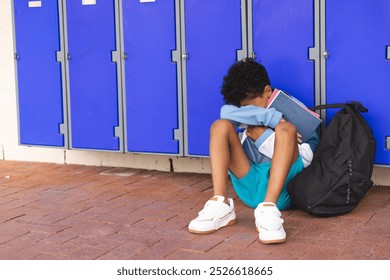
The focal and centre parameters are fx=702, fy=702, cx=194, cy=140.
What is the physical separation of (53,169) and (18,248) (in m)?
2.13

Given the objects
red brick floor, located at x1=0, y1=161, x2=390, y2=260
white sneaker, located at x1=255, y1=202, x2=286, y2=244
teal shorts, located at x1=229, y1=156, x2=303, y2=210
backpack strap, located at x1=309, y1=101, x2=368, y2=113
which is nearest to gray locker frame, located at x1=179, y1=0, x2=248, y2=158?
red brick floor, located at x1=0, y1=161, x2=390, y2=260

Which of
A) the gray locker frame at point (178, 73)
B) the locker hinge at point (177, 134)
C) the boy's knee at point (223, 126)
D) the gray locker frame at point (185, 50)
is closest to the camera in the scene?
the boy's knee at point (223, 126)

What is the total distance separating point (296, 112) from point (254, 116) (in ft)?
1.15

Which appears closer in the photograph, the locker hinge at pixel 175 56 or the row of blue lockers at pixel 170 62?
the row of blue lockers at pixel 170 62

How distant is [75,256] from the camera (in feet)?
10.9

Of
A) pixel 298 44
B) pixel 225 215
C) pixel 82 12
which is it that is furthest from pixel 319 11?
pixel 82 12

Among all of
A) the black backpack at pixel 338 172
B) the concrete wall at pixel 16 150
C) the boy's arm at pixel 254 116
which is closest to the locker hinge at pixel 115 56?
the concrete wall at pixel 16 150

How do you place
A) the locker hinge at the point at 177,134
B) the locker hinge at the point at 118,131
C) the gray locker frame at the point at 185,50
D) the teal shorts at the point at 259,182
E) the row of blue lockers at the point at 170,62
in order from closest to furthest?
the teal shorts at the point at 259,182
the row of blue lockers at the point at 170,62
the gray locker frame at the point at 185,50
the locker hinge at the point at 177,134
the locker hinge at the point at 118,131

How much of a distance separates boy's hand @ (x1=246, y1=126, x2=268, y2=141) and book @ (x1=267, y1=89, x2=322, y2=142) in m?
0.18

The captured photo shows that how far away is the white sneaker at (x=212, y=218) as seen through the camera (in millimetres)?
3600

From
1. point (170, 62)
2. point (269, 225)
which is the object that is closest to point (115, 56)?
point (170, 62)

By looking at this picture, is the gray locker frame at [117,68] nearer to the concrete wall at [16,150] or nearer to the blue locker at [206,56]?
the concrete wall at [16,150]

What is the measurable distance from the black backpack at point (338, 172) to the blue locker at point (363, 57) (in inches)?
8.6

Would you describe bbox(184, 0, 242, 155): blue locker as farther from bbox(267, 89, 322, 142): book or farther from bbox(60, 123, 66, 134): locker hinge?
bbox(60, 123, 66, 134): locker hinge
